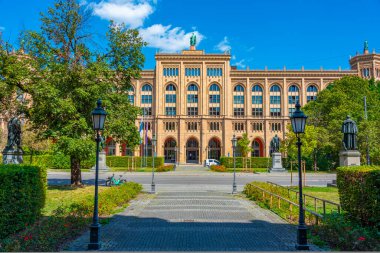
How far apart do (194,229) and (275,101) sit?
203ft

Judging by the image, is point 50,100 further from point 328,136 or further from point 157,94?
point 157,94

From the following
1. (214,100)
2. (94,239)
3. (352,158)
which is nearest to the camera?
(94,239)

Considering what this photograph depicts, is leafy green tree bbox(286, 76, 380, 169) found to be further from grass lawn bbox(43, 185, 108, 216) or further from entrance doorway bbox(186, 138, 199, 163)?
grass lawn bbox(43, 185, 108, 216)

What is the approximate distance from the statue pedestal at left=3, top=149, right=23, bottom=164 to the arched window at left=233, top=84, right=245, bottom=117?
177 feet

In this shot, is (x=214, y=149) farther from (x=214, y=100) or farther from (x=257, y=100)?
(x=257, y=100)

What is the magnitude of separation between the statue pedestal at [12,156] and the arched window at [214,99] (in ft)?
165

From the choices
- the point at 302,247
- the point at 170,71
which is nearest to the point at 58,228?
the point at 302,247

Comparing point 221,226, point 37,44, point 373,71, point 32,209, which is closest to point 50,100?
point 37,44

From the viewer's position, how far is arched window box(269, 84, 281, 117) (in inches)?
2672

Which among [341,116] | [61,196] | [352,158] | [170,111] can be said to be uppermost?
[170,111]

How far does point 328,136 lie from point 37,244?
41177 mm

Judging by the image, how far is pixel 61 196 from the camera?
54.5 feet

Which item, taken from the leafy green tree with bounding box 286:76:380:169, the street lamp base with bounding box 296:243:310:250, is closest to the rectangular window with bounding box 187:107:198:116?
the leafy green tree with bounding box 286:76:380:169

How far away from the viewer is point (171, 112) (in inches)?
2591
